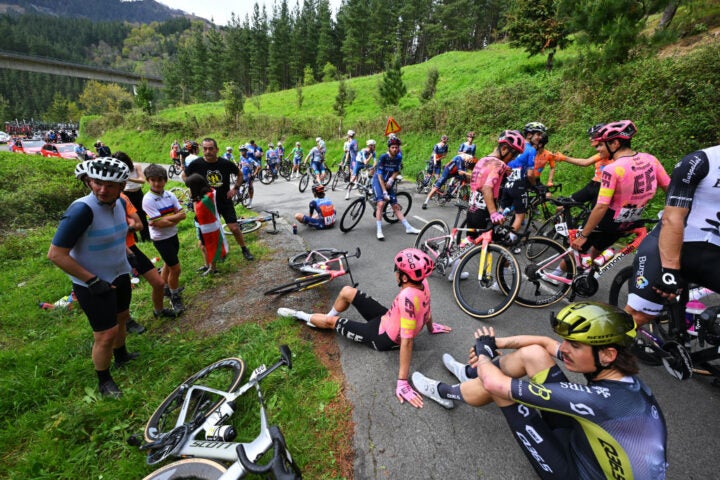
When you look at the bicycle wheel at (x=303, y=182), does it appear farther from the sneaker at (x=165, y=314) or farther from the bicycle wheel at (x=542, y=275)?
the bicycle wheel at (x=542, y=275)

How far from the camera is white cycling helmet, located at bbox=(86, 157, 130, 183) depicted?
9.35 ft

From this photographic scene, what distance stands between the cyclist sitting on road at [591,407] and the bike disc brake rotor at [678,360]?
1.54 m

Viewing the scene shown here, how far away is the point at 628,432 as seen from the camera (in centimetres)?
172

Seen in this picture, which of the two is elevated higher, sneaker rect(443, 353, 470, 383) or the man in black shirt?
the man in black shirt

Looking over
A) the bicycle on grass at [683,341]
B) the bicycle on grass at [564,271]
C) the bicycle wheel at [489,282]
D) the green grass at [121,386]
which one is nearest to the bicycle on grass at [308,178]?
the green grass at [121,386]

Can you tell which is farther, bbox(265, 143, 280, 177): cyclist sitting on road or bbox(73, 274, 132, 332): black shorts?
bbox(265, 143, 280, 177): cyclist sitting on road

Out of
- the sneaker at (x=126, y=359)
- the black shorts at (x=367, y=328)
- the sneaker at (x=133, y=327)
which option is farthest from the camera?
the sneaker at (x=133, y=327)

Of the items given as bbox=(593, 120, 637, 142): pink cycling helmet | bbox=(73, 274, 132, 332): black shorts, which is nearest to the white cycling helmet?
bbox=(73, 274, 132, 332): black shorts

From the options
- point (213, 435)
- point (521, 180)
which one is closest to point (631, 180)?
point (521, 180)

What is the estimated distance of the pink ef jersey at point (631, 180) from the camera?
12.2 feet

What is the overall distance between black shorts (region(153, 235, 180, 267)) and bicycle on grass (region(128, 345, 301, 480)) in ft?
7.00

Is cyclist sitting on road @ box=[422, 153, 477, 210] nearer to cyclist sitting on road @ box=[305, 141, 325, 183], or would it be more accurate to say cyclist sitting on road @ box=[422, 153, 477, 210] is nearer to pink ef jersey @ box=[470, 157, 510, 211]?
pink ef jersey @ box=[470, 157, 510, 211]

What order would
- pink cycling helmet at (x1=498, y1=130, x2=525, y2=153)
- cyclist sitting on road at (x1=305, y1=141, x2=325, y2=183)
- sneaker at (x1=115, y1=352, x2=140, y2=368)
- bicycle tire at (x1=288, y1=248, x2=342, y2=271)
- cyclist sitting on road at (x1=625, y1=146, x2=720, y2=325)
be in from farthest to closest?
cyclist sitting on road at (x1=305, y1=141, x2=325, y2=183) < bicycle tire at (x1=288, y1=248, x2=342, y2=271) < pink cycling helmet at (x1=498, y1=130, x2=525, y2=153) < sneaker at (x1=115, y1=352, x2=140, y2=368) < cyclist sitting on road at (x1=625, y1=146, x2=720, y2=325)

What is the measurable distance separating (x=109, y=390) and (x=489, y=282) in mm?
4836
